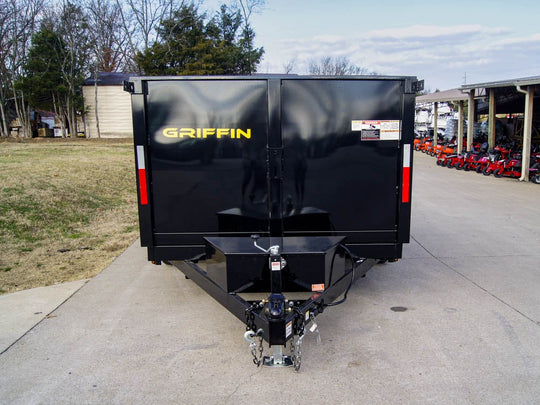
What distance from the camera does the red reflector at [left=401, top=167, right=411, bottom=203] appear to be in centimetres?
436

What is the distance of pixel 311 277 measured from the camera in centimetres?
380

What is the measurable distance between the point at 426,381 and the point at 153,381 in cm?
208

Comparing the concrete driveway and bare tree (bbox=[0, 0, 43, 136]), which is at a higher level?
bare tree (bbox=[0, 0, 43, 136])

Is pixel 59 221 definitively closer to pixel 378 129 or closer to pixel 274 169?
pixel 274 169

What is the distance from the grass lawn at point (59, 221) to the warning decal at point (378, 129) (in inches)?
163

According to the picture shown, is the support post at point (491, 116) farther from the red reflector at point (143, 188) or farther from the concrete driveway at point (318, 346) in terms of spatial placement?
the red reflector at point (143, 188)

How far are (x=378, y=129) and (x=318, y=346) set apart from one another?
6.85ft

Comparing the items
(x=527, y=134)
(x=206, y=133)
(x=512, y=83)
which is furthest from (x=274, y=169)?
(x=512, y=83)

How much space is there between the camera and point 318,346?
3.94 m

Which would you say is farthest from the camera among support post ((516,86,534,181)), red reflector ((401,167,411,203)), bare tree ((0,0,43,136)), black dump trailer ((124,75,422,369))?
bare tree ((0,0,43,136))

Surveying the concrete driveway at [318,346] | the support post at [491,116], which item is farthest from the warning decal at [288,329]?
the support post at [491,116]

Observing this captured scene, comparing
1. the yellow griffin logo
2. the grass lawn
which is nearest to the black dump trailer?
the yellow griffin logo

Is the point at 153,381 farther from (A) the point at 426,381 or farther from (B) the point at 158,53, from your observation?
(B) the point at 158,53

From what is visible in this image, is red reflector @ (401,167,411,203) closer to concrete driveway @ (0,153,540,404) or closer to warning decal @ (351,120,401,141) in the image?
warning decal @ (351,120,401,141)
